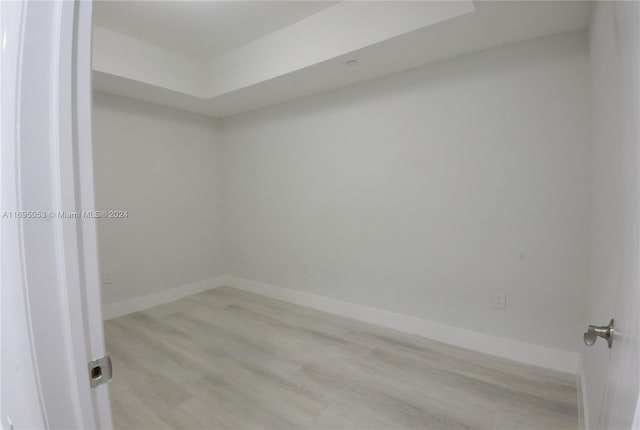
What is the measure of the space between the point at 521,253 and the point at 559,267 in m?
0.23

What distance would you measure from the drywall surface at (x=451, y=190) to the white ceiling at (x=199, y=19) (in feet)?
2.68

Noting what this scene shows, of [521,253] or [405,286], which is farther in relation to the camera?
[405,286]

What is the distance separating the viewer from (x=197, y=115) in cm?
400

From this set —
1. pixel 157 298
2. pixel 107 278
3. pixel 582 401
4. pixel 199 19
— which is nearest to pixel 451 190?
pixel 582 401

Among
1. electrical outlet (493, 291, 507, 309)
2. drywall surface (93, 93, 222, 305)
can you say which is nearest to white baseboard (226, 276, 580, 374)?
electrical outlet (493, 291, 507, 309)

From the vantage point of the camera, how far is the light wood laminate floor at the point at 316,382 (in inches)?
69.2

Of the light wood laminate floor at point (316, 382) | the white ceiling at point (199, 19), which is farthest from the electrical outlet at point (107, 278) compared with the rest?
the white ceiling at point (199, 19)

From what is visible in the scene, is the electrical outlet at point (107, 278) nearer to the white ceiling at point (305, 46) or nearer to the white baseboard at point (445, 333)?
the white baseboard at point (445, 333)

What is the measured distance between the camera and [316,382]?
2100 mm

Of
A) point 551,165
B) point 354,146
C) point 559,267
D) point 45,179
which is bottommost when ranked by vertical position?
point 559,267

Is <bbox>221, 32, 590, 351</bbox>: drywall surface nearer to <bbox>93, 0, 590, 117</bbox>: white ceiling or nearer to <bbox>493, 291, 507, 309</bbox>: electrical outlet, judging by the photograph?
<bbox>493, 291, 507, 309</bbox>: electrical outlet

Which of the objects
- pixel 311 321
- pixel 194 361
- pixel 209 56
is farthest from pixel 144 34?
pixel 311 321

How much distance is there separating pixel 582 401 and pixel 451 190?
148cm

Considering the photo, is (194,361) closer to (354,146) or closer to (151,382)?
(151,382)
